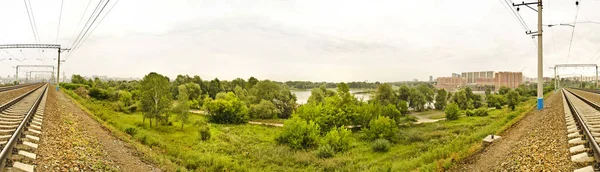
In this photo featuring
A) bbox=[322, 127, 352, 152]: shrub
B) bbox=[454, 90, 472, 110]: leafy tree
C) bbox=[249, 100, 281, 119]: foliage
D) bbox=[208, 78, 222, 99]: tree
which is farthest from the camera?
bbox=[208, 78, 222, 99]: tree

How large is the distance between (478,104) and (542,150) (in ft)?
280

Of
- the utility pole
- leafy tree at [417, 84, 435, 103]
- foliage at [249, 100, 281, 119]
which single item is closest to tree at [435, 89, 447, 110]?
leafy tree at [417, 84, 435, 103]

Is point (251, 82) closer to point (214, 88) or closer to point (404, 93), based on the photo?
point (214, 88)

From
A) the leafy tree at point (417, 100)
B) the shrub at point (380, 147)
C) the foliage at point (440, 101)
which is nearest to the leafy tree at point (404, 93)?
the leafy tree at point (417, 100)

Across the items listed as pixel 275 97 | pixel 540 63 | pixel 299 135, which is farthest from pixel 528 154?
pixel 275 97

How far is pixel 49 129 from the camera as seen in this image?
30.3 feet

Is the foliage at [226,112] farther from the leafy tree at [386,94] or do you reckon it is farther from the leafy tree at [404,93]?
A: the leafy tree at [404,93]

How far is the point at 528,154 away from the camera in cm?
729

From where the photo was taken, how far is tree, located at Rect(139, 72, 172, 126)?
2961 cm

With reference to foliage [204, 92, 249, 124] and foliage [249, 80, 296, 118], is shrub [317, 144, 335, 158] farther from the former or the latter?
foliage [249, 80, 296, 118]

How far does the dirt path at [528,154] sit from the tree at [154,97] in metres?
28.0

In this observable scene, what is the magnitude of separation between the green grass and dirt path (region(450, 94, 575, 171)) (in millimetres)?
791

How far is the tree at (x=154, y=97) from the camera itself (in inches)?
1166

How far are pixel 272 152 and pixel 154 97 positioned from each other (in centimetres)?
1428
